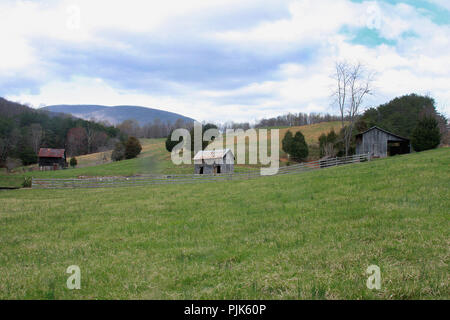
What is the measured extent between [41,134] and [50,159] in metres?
35.3

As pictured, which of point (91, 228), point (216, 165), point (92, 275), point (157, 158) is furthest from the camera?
point (157, 158)

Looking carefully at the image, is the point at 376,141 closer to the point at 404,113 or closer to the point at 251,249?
the point at 404,113

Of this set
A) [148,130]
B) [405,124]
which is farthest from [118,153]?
[405,124]

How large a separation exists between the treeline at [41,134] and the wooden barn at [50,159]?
1184 cm

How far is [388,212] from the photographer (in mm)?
9188

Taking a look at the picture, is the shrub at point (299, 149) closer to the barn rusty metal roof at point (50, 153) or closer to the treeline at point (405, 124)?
the treeline at point (405, 124)

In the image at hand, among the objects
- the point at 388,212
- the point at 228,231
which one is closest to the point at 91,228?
the point at 228,231

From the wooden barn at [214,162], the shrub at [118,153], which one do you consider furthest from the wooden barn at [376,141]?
the shrub at [118,153]

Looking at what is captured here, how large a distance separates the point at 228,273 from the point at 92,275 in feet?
9.26

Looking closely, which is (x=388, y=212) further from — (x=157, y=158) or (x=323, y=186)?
(x=157, y=158)

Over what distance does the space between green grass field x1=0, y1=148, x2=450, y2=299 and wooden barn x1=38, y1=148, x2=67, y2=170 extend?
7441cm

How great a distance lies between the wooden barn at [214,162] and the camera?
166 feet

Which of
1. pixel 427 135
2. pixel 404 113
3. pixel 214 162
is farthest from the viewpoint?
pixel 404 113

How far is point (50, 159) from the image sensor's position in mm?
78938
